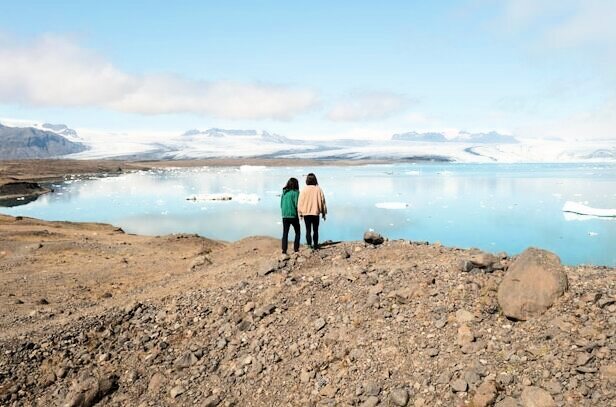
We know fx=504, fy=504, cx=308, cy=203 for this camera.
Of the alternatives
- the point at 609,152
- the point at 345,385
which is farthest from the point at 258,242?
the point at 609,152

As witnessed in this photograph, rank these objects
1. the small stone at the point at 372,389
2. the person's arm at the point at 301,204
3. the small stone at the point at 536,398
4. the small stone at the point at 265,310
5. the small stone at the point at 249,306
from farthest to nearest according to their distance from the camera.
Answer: the person's arm at the point at 301,204 < the small stone at the point at 249,306 < the small stone at the point at 265,310 < the small stone at the point at 372,389 < the small stone at the point at 536,398

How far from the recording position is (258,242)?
52.4ft

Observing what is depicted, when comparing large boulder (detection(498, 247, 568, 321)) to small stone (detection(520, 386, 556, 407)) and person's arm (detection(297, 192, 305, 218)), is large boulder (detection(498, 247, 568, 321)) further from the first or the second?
person's arm (detection(297, 192, 305, 218))

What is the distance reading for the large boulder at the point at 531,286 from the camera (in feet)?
20.6

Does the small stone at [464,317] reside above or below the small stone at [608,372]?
above

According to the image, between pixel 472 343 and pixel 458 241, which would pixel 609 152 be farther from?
pixel 472 343

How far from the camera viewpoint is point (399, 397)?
5.59 meters

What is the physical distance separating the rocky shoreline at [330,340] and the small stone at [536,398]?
10 mm

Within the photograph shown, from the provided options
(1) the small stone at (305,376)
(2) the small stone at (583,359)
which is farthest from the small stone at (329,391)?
(2) the small stone at (583,359)

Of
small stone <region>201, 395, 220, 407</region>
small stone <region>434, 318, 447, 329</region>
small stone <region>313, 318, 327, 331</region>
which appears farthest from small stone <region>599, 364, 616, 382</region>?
small stone <region>201, 395, 220, 407</region>

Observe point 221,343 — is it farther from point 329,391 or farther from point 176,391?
point 329,391

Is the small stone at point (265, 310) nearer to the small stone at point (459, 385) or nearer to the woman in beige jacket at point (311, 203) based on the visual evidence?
the woman in beige jacket at point (311, 203)

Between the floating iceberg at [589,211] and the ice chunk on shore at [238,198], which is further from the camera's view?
the ice chunk on shore at [238,198]

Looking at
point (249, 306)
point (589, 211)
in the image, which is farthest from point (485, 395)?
point (589, 211)
